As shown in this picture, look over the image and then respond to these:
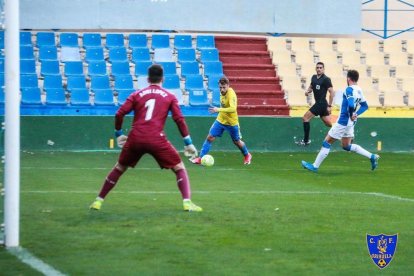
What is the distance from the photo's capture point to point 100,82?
1241 inches

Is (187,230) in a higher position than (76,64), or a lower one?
lower

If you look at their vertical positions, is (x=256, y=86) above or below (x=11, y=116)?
above

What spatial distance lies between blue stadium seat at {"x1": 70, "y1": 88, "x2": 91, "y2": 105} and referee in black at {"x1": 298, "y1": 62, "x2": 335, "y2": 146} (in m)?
5.95

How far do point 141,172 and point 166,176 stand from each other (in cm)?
113

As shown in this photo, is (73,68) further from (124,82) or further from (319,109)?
(319,109)

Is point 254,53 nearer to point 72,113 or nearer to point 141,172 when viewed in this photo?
point 72,113

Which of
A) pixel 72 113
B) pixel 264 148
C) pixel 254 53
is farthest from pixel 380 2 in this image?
pixel 72 113

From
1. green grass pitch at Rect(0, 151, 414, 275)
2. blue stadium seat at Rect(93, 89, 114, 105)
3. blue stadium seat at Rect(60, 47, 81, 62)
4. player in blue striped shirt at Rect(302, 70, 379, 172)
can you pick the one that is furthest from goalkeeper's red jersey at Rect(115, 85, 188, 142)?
blue stadium seat at Rect(60, 47, 81, 62)

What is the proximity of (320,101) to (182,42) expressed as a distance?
621cm

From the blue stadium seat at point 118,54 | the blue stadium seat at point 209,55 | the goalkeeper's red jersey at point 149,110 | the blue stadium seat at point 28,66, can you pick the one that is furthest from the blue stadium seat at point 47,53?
the goalkeeper's red jersey at point 149,110

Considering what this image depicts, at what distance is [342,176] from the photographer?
22.1m

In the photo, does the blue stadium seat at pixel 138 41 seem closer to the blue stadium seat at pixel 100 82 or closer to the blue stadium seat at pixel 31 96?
the blue stadium seat at pixel 100 82

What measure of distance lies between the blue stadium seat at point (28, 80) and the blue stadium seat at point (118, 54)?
2646mm

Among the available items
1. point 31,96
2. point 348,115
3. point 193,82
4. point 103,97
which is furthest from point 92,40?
point 348,115
